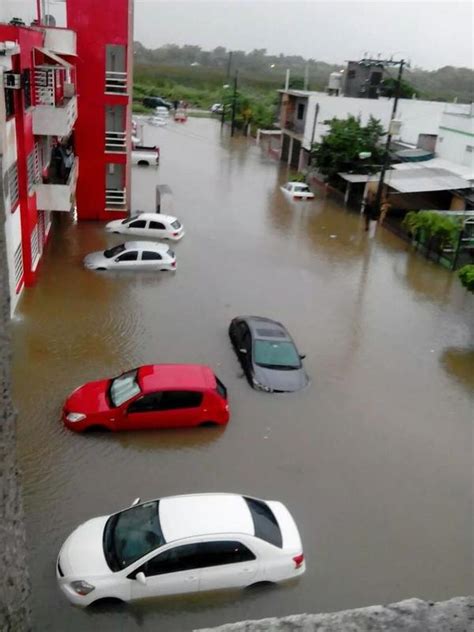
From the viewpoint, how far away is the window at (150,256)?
54.6 feet

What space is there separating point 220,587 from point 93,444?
3.53 metres

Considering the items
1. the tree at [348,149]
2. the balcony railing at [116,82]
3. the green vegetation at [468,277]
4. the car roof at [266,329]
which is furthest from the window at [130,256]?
the tree at [348,149]

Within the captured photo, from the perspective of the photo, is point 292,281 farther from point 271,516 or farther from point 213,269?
point 271,516

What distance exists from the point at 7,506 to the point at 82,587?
426 centimetres

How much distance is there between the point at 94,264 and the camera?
16562 mm

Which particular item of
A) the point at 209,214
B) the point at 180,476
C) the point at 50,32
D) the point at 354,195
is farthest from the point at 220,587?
the point at 354,195

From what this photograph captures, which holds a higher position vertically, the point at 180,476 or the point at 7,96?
the point at 7,96

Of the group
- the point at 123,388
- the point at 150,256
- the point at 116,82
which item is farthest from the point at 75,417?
the point at 116,82

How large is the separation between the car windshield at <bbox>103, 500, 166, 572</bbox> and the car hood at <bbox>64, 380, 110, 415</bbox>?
2.61 meters

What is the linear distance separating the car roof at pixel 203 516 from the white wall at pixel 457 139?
2432 cm

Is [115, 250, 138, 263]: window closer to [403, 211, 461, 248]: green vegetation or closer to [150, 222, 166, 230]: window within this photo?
[150, 222, 166, 230]: window

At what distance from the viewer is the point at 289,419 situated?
10531 mm

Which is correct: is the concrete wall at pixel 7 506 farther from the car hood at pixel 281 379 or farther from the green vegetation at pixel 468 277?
the green vegetation at pixel 468 277

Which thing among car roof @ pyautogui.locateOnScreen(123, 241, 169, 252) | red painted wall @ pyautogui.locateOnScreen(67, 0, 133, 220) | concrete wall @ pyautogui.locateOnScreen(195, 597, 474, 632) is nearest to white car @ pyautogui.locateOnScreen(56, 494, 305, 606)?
concrete wall @ pyautogui.locateOnScreen(195, 597, 474, 632)
